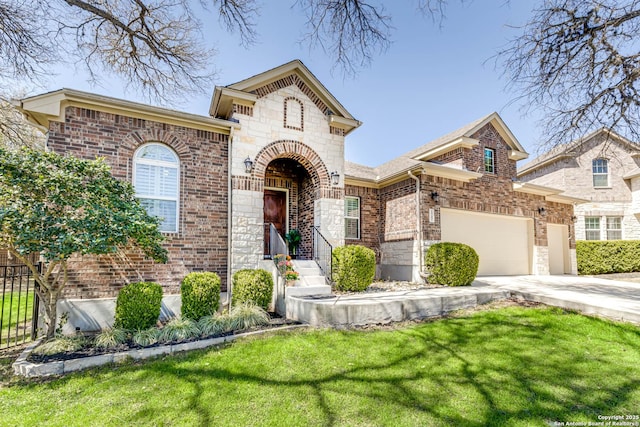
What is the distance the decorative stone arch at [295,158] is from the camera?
880 cm

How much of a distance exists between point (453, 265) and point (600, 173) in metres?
15.0

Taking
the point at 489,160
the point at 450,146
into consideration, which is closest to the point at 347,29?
the point at 450,146

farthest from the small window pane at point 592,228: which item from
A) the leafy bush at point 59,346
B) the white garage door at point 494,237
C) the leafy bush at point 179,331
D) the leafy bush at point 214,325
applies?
the leafy bush at point 59,346

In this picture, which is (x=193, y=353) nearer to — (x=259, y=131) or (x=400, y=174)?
(x=259, y=131)

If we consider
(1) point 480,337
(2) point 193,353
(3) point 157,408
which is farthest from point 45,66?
(1) point 480,337

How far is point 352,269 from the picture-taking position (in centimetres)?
863

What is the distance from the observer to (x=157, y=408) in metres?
3.75

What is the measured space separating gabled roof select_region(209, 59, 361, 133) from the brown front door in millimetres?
2859

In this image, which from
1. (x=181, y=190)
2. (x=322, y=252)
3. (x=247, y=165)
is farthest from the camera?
(x=322, y=252)

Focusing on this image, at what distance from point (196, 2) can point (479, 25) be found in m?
6.17

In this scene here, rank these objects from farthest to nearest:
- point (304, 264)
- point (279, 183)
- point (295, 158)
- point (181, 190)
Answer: point (279, 183) < point (295, 158) < point (304, 264) < point (181, 190)

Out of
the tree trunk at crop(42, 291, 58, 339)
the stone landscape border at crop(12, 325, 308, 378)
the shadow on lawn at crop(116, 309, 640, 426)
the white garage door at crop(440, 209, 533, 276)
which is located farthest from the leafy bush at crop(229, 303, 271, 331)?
the white garage door at crop(440, 209, 533, 276)

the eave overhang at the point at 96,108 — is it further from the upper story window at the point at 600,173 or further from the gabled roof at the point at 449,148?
the upper story window at the point at 600,173

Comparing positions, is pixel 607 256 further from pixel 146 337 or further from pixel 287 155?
pixel 146 337
